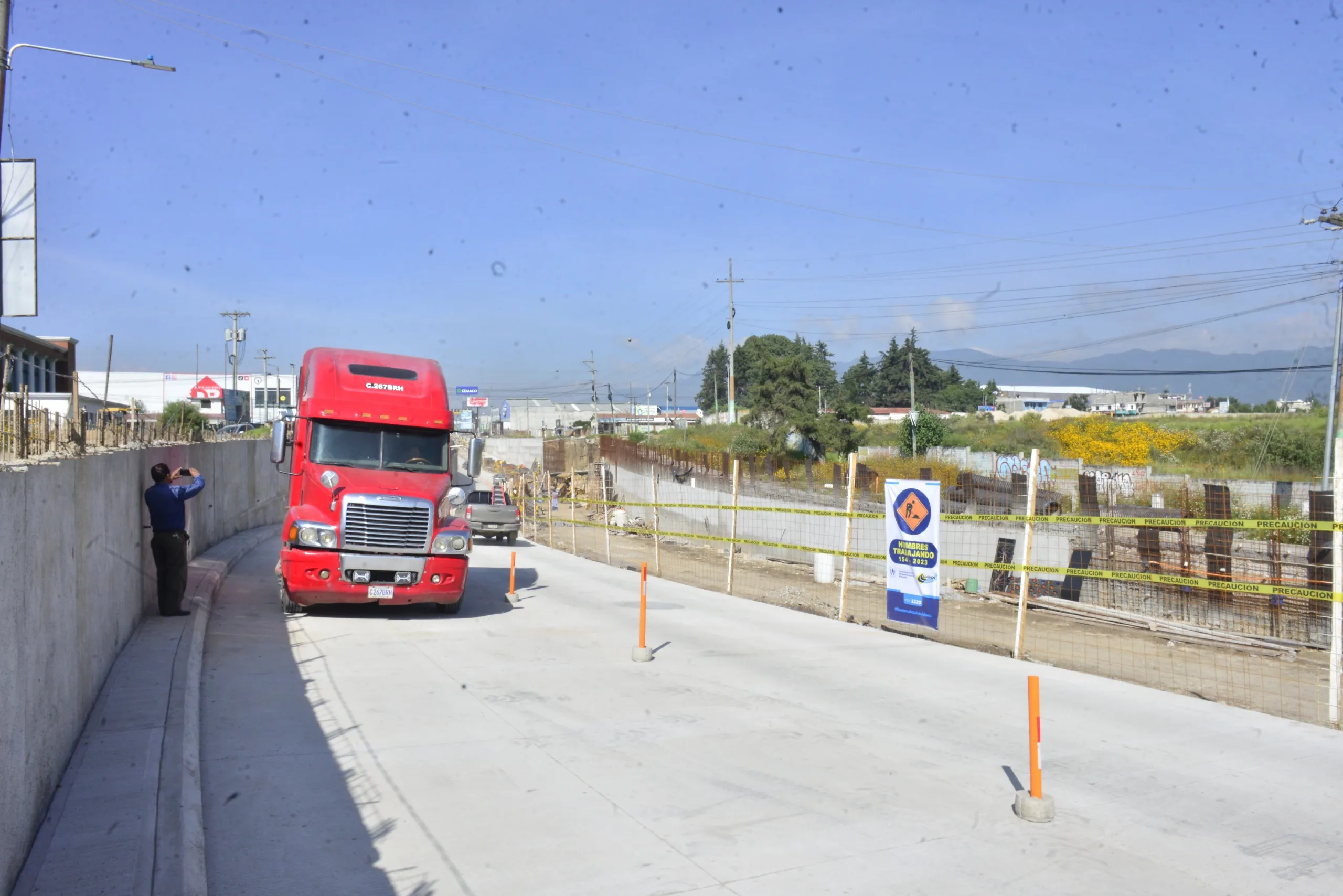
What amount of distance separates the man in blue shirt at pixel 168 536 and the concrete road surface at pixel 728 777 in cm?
107

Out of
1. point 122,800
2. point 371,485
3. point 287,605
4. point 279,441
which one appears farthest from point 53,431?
point 287,605

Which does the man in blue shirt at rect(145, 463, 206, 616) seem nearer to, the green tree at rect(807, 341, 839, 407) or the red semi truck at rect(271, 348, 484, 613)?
the red semi truck at rect(271, 348, 484, 613)

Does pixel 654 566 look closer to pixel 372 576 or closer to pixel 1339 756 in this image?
pixel 372 576

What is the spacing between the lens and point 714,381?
493 feet

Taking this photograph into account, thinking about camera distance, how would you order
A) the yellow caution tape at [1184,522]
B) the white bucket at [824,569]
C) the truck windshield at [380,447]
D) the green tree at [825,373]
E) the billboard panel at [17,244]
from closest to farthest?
the yellow caution tape at [1184,522] → the billboard panel at [17,244] → the truck windshield at [380,447] → the white bucket at [824,569] → the green tree at [825,373]

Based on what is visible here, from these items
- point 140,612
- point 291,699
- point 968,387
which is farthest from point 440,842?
point 968,387

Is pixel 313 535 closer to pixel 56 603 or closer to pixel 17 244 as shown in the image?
pixel 17 244

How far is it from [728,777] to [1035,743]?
212cm

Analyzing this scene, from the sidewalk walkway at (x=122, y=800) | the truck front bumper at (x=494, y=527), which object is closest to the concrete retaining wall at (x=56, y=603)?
the sidewalk walkway at (x=122, y=800)

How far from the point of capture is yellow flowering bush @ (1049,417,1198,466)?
54094 millimetres

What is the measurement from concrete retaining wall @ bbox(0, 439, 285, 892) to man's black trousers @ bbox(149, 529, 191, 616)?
0.19 m

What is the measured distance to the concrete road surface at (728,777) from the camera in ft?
18.8

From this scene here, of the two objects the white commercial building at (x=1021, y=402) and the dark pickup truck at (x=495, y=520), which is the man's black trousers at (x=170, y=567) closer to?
the dark pickup truck at (x=495, y=520)

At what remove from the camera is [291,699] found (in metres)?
9.54
